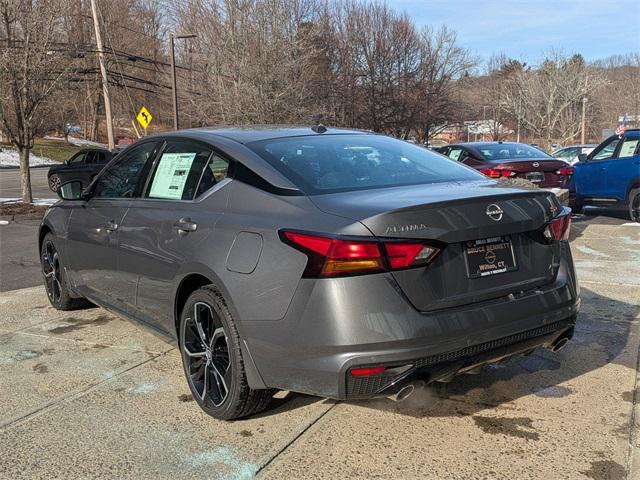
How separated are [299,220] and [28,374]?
2450mm

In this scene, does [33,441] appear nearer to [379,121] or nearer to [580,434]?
[580,434]

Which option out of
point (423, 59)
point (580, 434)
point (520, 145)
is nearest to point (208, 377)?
point (580, 434)

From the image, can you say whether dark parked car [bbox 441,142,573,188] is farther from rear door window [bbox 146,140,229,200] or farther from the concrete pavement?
rear door window [bbox 146,140,229,200]

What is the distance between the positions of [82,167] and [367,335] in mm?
19911

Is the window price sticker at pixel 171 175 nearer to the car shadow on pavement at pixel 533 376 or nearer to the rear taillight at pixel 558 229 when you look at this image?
the car shadow on pavement at pixel 533 376

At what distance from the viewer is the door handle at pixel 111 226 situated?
4.14 meters

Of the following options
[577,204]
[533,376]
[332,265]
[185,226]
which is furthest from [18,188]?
[332,265]

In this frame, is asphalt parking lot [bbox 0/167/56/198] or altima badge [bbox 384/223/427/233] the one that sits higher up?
altima badge [bbox 384/223/427/233]

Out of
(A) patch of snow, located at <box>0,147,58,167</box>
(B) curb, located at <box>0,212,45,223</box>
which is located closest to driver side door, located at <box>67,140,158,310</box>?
(B) curb, located at <box>0,212,45,223</box>

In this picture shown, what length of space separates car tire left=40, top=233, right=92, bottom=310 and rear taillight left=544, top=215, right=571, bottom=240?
3.95 meters

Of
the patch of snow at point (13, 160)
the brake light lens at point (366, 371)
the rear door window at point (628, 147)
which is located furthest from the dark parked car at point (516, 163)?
the patch of snow at point (13, 160)

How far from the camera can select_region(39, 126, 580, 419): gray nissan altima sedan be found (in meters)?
2.61

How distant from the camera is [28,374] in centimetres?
406

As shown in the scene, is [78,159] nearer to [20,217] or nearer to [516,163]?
[20,217]
